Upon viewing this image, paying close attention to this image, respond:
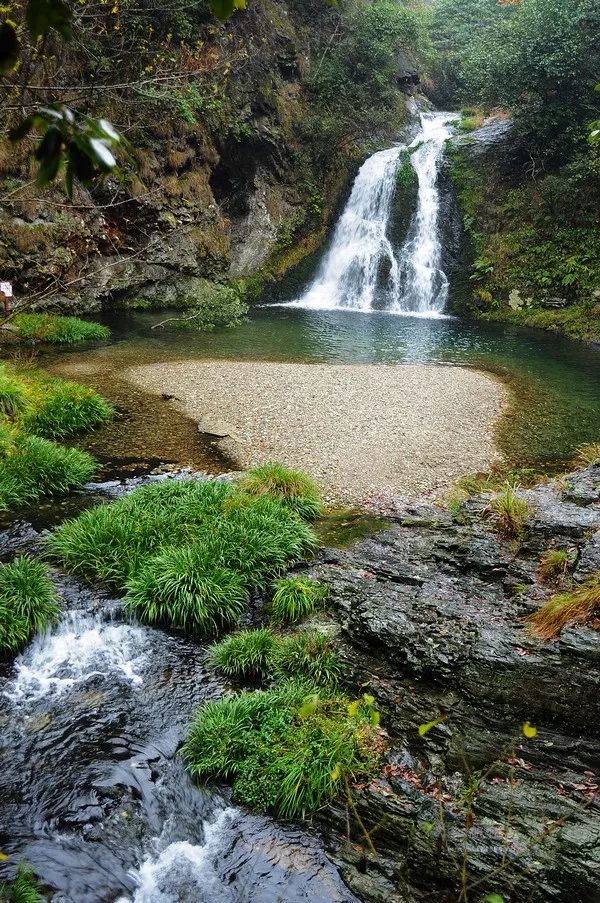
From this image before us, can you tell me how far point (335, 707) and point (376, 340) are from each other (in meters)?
14.8

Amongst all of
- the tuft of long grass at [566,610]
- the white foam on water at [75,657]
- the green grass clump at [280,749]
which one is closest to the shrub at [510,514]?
the tuft of long grass at [566,610]

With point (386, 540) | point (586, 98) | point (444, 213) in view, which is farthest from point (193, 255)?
point (386, 540)

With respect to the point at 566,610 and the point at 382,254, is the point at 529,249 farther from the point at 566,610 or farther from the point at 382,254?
the point at 566,610

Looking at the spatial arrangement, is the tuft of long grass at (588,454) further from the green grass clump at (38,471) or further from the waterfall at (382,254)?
the waterfall at (382,254)

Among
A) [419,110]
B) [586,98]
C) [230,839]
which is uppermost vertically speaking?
[419,110]

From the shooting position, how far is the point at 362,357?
627 inches

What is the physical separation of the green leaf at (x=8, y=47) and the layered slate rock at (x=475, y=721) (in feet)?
11.8

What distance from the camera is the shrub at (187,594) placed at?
5.71m

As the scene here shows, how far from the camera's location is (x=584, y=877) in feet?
11.0

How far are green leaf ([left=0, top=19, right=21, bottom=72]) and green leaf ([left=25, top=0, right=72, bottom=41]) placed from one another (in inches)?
1.7

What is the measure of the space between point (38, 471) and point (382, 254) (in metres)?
20.1

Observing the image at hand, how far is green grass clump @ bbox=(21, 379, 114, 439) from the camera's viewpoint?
9.59 m

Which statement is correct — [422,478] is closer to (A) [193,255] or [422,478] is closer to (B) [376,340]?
(B) [376,340]

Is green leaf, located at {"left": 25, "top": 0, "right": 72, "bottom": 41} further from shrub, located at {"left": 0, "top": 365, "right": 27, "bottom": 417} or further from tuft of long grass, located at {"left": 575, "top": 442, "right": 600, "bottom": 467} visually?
shrub, located at {"left": 0, "top": 365, "right": 27, "bottom": 417}
